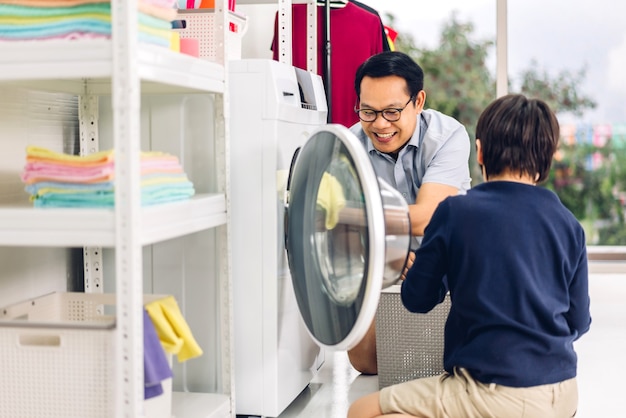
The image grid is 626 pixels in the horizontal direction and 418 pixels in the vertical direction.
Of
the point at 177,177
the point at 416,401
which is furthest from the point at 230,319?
the point at 416,401

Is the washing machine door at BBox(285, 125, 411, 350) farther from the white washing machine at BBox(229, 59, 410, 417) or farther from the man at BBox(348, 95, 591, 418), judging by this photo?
the man at BBox(348, 95, 591, 418)

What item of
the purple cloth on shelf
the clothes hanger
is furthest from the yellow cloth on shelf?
the clothes hanger

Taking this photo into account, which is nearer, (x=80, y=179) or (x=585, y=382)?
(x=80, y=179)

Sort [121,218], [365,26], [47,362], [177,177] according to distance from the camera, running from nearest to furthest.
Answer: [121,218] < [47,362] < [177,177] < [365,26]

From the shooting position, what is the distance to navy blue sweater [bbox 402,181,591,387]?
1891mm

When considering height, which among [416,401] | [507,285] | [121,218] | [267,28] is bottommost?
[416,401]

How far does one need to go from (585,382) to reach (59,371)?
1.99 metres

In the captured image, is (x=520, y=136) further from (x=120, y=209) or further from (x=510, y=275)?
(x=120, y=209)

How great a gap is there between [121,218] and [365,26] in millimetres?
2347

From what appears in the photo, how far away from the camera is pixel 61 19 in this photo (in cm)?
188

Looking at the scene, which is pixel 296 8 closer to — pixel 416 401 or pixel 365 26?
pixel 365 26

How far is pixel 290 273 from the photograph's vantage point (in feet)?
8.16

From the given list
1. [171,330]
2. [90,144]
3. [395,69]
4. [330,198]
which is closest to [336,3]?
[395,69]

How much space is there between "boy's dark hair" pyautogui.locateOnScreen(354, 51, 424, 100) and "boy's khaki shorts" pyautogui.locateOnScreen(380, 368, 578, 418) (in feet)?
3.75
